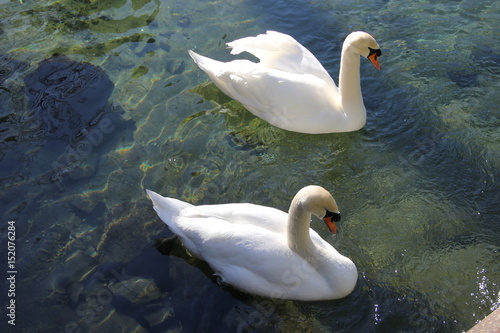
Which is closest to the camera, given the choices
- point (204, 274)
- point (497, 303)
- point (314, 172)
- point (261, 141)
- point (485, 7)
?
point (497, 303)

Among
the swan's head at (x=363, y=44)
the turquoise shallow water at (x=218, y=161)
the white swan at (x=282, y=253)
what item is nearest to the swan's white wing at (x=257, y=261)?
the white swan at (x=282, y=253)

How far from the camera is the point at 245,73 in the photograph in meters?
6.70

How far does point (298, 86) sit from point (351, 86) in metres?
0.63

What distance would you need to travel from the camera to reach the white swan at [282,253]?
454 cm

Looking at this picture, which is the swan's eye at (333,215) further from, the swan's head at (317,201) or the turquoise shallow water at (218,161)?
the turquoise shallow water at (218,161)

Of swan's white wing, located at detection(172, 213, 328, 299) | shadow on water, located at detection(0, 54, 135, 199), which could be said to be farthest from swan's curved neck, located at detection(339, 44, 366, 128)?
shadow on water, located at detection(0, 54, 135, 199)

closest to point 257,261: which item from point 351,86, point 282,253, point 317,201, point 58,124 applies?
point 282,253

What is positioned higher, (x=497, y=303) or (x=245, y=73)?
(x=245, y=73)

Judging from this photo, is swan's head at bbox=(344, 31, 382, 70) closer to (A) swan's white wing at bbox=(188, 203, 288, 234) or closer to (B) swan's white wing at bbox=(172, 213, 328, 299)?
(A) swan's white wing at bbox=(188, 203, 288, 234)

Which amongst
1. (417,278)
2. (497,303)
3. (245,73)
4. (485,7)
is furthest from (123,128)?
(485,7)

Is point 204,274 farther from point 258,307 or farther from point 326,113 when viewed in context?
point 326,113

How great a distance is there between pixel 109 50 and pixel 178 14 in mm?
1515

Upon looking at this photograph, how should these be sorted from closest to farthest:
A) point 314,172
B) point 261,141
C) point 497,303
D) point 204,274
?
point 497,303
point 204,274
point 314,172
point 261,141

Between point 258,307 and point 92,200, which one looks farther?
point 92,200
